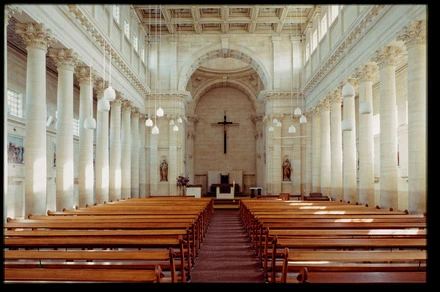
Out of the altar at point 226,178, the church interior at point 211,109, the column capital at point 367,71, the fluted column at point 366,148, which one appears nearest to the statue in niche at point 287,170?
the church interior at point 211,109

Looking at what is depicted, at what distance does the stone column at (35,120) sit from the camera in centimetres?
1348

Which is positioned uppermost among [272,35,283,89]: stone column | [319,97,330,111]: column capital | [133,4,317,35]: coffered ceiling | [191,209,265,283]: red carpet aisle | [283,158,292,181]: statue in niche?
[133,4,317,35]: coffered ceiling

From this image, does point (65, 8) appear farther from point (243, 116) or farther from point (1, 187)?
point (243, 116)

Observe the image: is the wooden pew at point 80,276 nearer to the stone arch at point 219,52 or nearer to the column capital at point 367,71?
the column capital at point 367,71

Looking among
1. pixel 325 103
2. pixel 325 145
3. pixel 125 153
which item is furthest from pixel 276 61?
pixel 125 153

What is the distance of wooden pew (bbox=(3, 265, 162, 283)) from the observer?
425 centimetres

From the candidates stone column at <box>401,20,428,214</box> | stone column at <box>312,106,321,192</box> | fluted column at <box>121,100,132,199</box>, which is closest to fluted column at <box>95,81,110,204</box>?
fluted column at <box>121,100,132,199</box>

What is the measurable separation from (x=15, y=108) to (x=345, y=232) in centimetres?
1689

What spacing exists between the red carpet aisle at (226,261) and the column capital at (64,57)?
892cm

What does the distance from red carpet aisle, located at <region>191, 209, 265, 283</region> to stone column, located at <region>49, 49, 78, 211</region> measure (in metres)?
5.91

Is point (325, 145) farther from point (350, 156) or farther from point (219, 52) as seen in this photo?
point (219, 52)

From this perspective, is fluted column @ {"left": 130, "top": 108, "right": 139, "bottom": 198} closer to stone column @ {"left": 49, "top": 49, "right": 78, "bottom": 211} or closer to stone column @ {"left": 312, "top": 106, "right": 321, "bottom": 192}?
stone column @ {"left": 49, "top": 49, "right": 78, "bottom": 211}

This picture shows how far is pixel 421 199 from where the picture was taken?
1312cm
